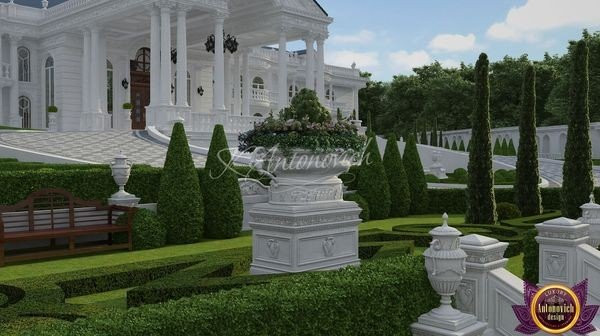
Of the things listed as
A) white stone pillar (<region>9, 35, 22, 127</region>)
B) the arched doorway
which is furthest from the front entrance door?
white stone pillar (<region>9, 35, 22, 127</region>)

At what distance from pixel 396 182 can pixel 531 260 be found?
1137 cm

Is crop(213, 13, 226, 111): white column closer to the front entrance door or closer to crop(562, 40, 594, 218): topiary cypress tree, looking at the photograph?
the front entrance door

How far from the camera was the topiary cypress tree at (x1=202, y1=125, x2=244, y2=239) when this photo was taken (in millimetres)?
15578

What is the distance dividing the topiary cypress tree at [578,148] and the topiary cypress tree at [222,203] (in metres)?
8.08

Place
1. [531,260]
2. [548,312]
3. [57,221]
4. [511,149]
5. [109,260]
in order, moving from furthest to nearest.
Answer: [511,149] < [57,221] < [109,260] < [531,260] < [548,312]

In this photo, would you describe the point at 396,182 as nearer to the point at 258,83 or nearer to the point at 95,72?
the point at 95,72

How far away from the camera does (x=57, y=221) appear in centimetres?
1388

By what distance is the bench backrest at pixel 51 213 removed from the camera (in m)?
13.1

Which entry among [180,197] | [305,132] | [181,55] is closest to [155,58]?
[181,55]

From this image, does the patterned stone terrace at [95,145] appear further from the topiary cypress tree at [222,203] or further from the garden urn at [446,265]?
the garden urn at [446,265]

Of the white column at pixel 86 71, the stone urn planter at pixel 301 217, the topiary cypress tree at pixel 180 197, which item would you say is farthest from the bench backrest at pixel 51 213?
the white column at pixel 86 71

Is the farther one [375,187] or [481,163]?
[375,187]

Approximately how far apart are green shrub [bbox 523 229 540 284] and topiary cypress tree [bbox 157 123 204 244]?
787cm

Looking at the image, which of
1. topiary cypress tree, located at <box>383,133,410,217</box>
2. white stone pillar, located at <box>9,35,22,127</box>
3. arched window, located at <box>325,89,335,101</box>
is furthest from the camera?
arched window, located at <box>325,89,335,101</box>
